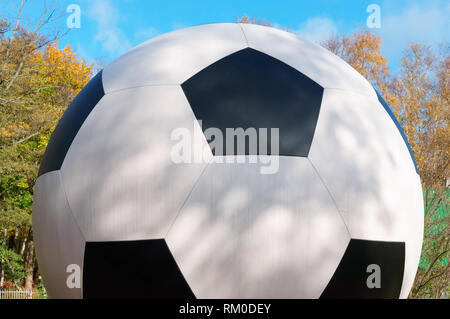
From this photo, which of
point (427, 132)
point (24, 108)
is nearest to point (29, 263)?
point (24, 108)

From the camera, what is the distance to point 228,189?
7.89 ft

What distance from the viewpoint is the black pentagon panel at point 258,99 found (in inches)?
98.6

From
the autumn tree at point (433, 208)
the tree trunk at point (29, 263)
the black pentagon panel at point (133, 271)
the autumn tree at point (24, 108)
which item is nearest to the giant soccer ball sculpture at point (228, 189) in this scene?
the black pentagon panel at point (133, 271)

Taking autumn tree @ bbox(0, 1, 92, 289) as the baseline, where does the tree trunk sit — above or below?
below

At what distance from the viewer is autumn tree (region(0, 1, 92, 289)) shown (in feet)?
51.1

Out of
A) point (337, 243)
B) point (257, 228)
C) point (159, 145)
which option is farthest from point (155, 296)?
point (337, 243)

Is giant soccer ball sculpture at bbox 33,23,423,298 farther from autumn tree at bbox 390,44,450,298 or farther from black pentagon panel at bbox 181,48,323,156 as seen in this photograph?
autumn tree at bbox 390,44,450,298

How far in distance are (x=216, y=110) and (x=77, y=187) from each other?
940mm

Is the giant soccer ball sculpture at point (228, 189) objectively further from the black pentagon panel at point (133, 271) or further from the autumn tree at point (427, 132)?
the autumn tree at point (427, 132)

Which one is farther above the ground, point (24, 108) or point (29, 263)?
point (24, 108)

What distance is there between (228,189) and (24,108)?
782 inches

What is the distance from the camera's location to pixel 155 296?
8.00ft

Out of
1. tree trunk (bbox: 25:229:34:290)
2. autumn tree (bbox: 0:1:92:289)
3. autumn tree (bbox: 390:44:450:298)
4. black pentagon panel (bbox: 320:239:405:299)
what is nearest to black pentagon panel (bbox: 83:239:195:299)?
black pentagon panel (bbox: 320:239:405:299)

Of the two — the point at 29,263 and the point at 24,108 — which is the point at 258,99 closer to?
the point at 24,108
